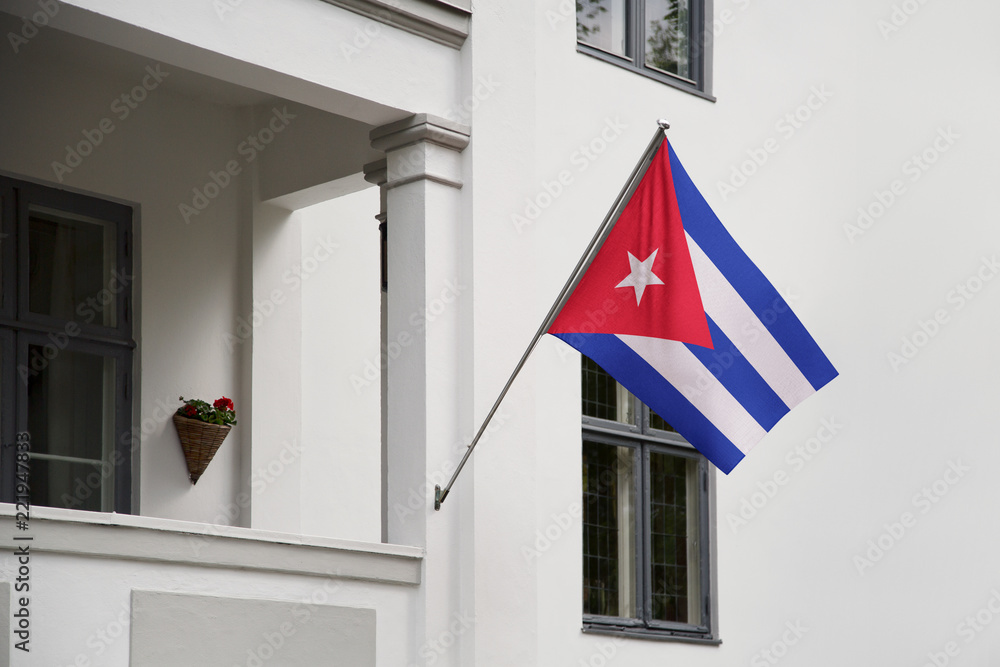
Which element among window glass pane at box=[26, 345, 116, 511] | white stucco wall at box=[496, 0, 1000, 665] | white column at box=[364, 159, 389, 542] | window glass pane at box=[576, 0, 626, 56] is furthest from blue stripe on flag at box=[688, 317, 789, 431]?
window glass pane at box=[576, 0, 626, 56]

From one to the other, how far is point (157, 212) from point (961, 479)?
6951 mm

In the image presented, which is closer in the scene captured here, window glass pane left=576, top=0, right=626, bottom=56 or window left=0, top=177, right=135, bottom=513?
window left=0, top=177, right=135, bottom=513

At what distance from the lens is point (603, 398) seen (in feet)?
28.7

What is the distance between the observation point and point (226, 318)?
769 cm

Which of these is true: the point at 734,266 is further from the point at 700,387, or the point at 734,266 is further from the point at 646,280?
the point at 700,387

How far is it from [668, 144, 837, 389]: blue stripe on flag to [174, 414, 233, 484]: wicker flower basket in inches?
117

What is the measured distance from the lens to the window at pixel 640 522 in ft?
28.1

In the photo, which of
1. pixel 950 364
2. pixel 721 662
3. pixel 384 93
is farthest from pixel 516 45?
pixel 950 364

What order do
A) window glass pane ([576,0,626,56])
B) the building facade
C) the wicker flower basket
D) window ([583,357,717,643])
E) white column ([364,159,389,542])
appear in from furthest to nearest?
window glass pane ([576,0,626,56])
window ([583,357,717,643])
the wicker flower basket
white column ([364,159,389,542])
the building facade

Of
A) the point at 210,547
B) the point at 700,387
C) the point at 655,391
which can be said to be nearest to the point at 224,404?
the point at 210,547

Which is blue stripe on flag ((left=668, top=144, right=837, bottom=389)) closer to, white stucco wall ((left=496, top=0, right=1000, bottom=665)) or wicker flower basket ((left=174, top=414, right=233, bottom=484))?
white stucco wall ((left=496, top=0, right=1000, bottom=665))

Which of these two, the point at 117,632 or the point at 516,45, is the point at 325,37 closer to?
the point at 516,45

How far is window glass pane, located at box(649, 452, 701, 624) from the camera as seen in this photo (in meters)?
8.99

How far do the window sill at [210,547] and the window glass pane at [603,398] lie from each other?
2.76 metres
